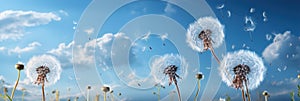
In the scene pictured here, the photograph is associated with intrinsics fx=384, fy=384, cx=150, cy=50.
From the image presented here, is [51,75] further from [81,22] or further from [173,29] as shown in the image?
[173,29]

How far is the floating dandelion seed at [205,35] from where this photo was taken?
5493 millimetres

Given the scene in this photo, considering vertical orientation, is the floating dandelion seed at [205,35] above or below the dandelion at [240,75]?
above

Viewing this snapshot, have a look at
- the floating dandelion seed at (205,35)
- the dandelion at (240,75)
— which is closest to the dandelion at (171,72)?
the floating dandelion seed at (205,35)

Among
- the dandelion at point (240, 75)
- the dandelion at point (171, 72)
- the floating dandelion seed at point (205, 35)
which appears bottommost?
the dandelion at point (240, 75)

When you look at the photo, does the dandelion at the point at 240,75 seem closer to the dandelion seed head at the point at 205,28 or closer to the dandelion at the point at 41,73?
the dandelion seed head at the point at 205,28

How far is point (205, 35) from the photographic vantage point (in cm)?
561

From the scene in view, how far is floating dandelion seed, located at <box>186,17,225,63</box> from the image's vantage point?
549cm

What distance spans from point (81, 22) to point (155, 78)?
13.5 ft

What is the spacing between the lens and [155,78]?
611 cm

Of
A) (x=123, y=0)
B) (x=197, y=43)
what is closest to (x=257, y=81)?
(x=197, y=43)

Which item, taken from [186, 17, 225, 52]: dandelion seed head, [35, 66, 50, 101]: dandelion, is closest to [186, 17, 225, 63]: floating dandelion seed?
[186, 17, 225, 52]: dandelion seed head

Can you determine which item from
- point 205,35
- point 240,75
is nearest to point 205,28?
point 205,35

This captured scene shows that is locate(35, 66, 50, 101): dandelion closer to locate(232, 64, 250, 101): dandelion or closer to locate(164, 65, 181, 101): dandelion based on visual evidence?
locate(164, 65, 181, 101): dandelion

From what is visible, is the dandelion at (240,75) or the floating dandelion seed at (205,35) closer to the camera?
the dandelion at (240,75)
